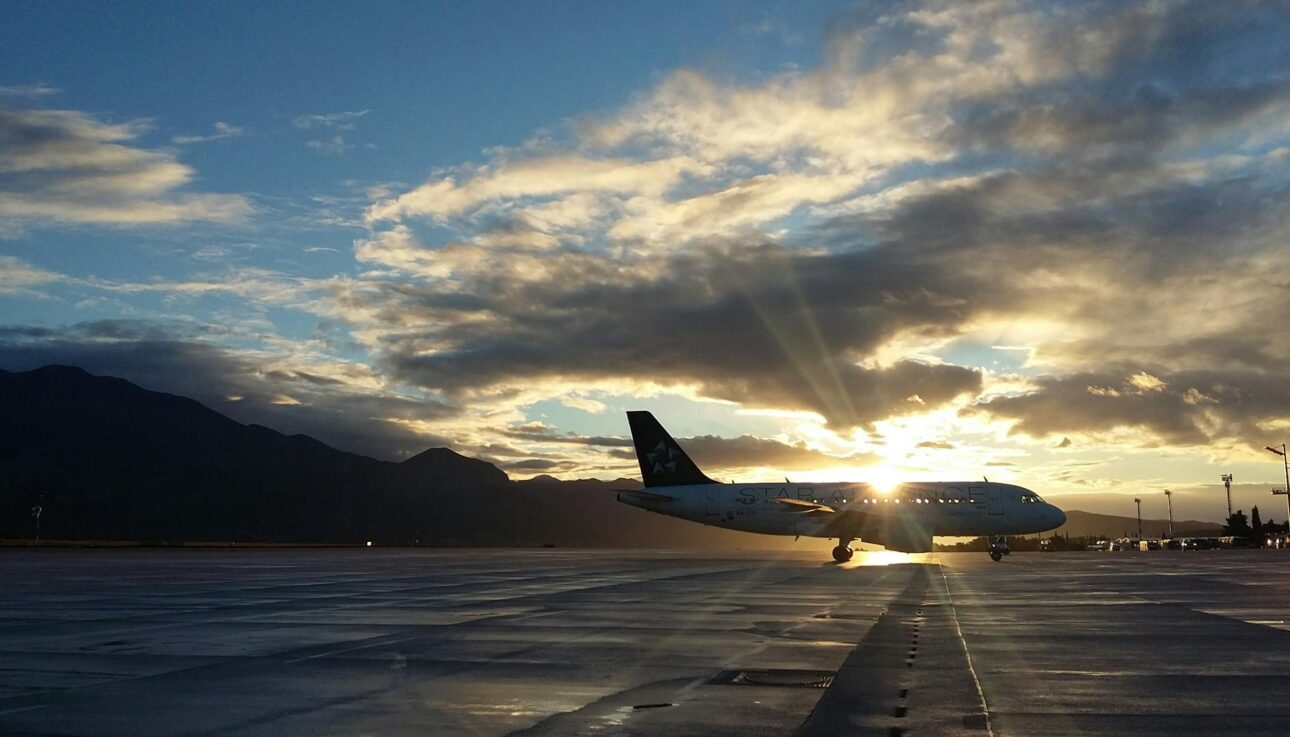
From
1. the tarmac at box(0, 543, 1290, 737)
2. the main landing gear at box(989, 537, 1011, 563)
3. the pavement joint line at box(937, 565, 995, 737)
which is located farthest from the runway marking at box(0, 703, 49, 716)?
the main landing gear at box(989, 537, 1011, 563)

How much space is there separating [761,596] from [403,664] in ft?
53.7

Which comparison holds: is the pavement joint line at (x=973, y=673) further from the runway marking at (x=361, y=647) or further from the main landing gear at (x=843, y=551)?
the main landing gear at (x=843, y=551)

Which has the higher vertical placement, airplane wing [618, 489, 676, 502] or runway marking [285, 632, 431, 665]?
airplane wing [618, 489, 676, 502]

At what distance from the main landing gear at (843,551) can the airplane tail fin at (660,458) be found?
1524 cm

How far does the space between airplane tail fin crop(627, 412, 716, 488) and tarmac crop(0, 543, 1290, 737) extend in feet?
190

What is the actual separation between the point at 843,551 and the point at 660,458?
21.0 meters

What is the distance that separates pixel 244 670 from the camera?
40.9 feet

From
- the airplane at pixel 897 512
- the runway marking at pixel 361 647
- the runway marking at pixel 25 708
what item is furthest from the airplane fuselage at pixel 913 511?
the runway marking at pixel 25 708

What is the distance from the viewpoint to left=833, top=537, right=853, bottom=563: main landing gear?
6806 centimetres

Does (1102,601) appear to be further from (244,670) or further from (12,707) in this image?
(12,707)

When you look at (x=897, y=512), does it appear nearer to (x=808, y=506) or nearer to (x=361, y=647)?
(x=808, y=506)

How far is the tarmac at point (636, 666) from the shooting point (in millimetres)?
9289

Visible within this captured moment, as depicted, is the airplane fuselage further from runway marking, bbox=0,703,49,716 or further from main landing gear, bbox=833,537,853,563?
runway marking, bbox=0,703,49,716

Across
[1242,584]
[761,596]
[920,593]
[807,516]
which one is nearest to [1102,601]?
[920,593]
